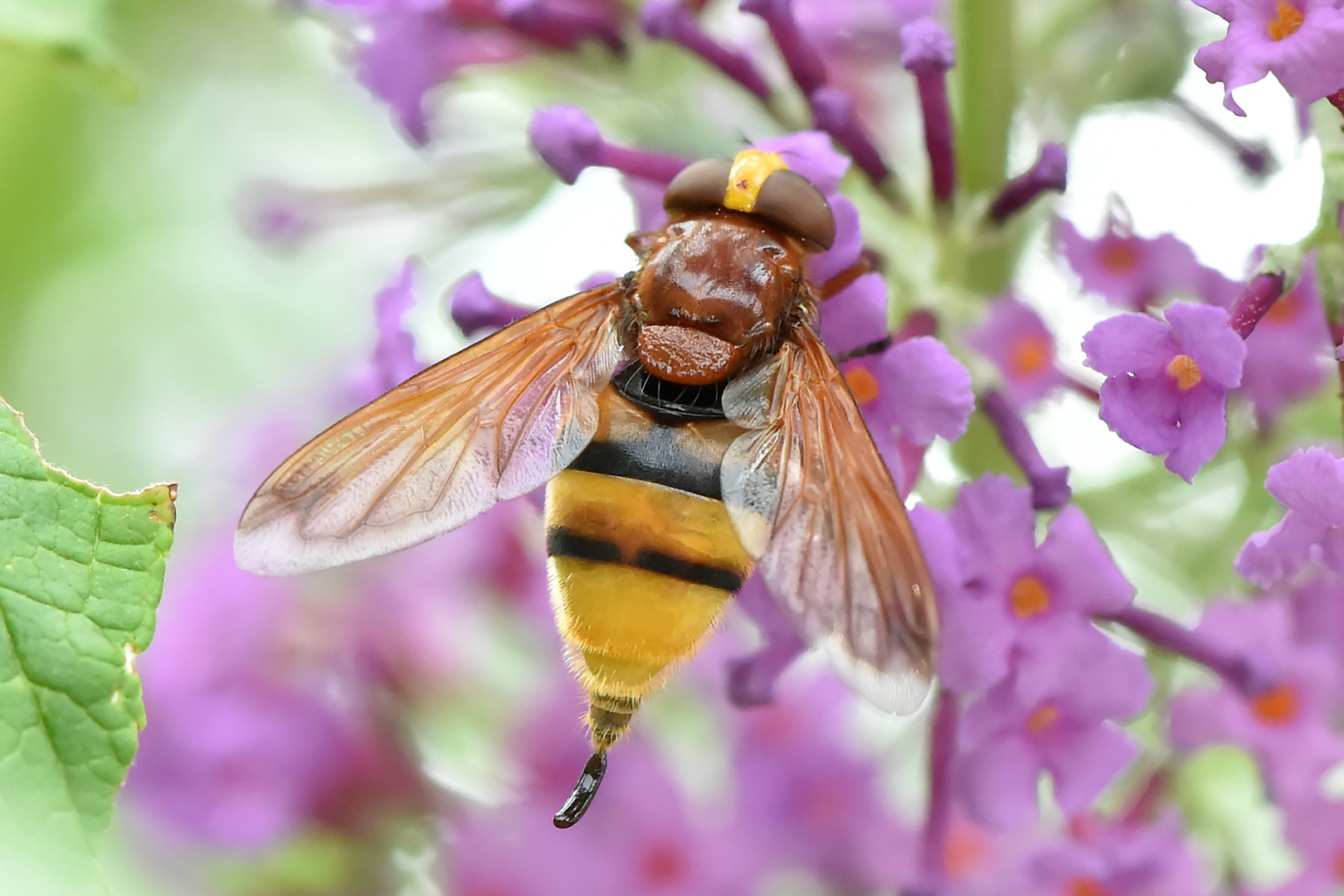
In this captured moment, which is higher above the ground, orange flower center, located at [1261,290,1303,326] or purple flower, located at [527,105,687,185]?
purple flower, located at [527,105,687,185]

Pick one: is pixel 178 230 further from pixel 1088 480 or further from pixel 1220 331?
pixel 1220 331

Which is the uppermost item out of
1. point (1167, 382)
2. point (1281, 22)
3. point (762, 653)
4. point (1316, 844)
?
point (1281, 22)

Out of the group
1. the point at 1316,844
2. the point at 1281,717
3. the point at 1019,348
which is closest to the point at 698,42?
the point at 1019,348

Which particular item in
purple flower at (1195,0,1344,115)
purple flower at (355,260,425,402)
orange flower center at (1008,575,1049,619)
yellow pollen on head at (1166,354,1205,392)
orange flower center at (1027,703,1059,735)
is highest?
purple flower at (1195,0,1344,115)

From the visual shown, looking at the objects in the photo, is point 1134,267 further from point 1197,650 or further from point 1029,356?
point 1197,650

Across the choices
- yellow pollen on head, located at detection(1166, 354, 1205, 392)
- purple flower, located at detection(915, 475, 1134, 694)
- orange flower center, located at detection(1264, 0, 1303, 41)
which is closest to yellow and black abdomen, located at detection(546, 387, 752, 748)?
purple flower, located at detection(915, 475, 1134, 694)

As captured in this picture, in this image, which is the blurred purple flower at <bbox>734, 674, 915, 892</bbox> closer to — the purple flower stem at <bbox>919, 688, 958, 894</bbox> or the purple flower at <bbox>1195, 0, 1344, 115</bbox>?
the purple flower stem at <bbox>919, 688, 958, 894</bbox>

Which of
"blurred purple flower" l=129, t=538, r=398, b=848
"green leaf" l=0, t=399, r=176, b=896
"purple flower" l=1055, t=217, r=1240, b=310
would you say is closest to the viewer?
"green leaf" l=0, t=399, r=176, b=896
